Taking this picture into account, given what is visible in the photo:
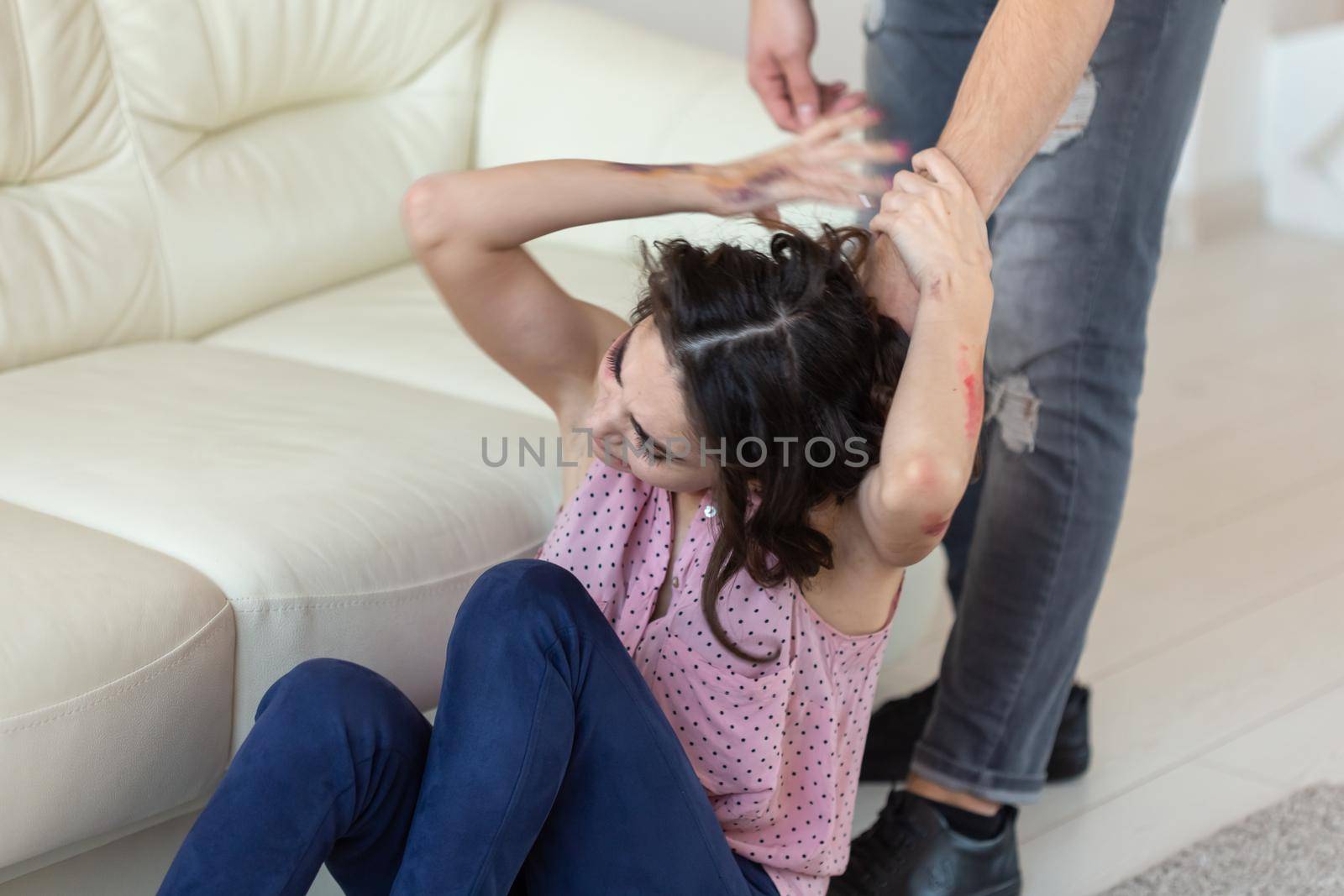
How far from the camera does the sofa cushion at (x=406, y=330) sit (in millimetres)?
1679

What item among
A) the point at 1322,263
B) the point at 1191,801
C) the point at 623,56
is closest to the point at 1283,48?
the point at 1322,263

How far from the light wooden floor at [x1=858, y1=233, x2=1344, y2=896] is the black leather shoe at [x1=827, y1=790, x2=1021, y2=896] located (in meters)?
0.07

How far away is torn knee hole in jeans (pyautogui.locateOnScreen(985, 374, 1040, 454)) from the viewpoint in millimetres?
1346

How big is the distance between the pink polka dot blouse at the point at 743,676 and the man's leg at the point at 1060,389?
8.3 inches

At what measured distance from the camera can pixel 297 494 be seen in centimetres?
133

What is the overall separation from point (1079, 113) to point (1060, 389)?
24cm

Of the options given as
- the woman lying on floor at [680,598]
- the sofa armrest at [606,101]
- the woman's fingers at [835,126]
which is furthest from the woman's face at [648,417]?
the sofa armrest at [606,101]

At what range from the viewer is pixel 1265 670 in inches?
73.1

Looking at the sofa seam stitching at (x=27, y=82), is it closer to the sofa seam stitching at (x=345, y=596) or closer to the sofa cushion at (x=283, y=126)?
the sofa cushion at (x=283, y=126)

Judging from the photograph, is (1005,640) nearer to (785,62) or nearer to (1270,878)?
(1270,878)

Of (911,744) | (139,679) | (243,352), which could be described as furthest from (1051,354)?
(243,352)

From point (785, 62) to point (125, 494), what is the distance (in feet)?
2.47

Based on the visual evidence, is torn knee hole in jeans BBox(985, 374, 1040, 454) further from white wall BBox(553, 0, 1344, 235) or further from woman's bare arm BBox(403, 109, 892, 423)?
white wall BBox(553, 0, 1344, 235)

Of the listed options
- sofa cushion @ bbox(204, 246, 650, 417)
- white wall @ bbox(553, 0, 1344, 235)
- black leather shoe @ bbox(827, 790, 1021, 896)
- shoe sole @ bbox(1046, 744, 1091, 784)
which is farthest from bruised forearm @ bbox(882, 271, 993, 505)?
white wall @ bbox(553, 0, 1344, 235)
